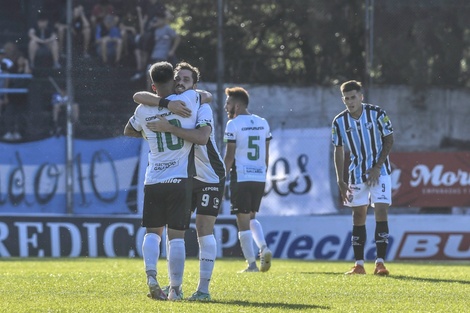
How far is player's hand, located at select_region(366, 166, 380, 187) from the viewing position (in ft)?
38.7

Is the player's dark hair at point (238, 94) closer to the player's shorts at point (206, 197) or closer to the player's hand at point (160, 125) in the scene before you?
the player's shorts at point (206, 197)

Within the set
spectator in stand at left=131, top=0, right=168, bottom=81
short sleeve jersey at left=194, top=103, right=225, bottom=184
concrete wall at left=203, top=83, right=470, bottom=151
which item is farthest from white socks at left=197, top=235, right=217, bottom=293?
spectator in stand at left=131, top=0, right=168, bottom=81

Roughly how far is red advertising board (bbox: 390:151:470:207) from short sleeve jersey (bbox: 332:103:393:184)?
806 centimetres

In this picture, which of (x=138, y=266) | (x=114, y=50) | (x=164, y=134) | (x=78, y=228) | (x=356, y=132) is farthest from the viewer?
Result: (x=114, y=50)

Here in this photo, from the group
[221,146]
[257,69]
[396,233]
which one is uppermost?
[257,69]

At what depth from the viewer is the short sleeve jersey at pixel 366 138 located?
11938 mm

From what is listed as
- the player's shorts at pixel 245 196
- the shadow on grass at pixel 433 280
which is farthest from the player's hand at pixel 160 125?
the player's shorts at pixel 245 196

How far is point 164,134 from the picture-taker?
8359 millimetres

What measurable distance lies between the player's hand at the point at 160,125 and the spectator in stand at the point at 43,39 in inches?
450

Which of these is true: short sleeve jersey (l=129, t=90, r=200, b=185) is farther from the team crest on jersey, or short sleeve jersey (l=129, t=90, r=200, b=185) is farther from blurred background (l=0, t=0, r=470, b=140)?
blurred background (l=0, t=0, r=470, b=140)

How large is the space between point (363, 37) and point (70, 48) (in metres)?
5.53

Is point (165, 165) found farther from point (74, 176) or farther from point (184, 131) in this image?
point (74, 176)

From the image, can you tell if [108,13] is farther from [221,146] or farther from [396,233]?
[396,233]

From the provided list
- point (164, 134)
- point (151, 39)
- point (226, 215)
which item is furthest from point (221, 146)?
point (164, 134)
